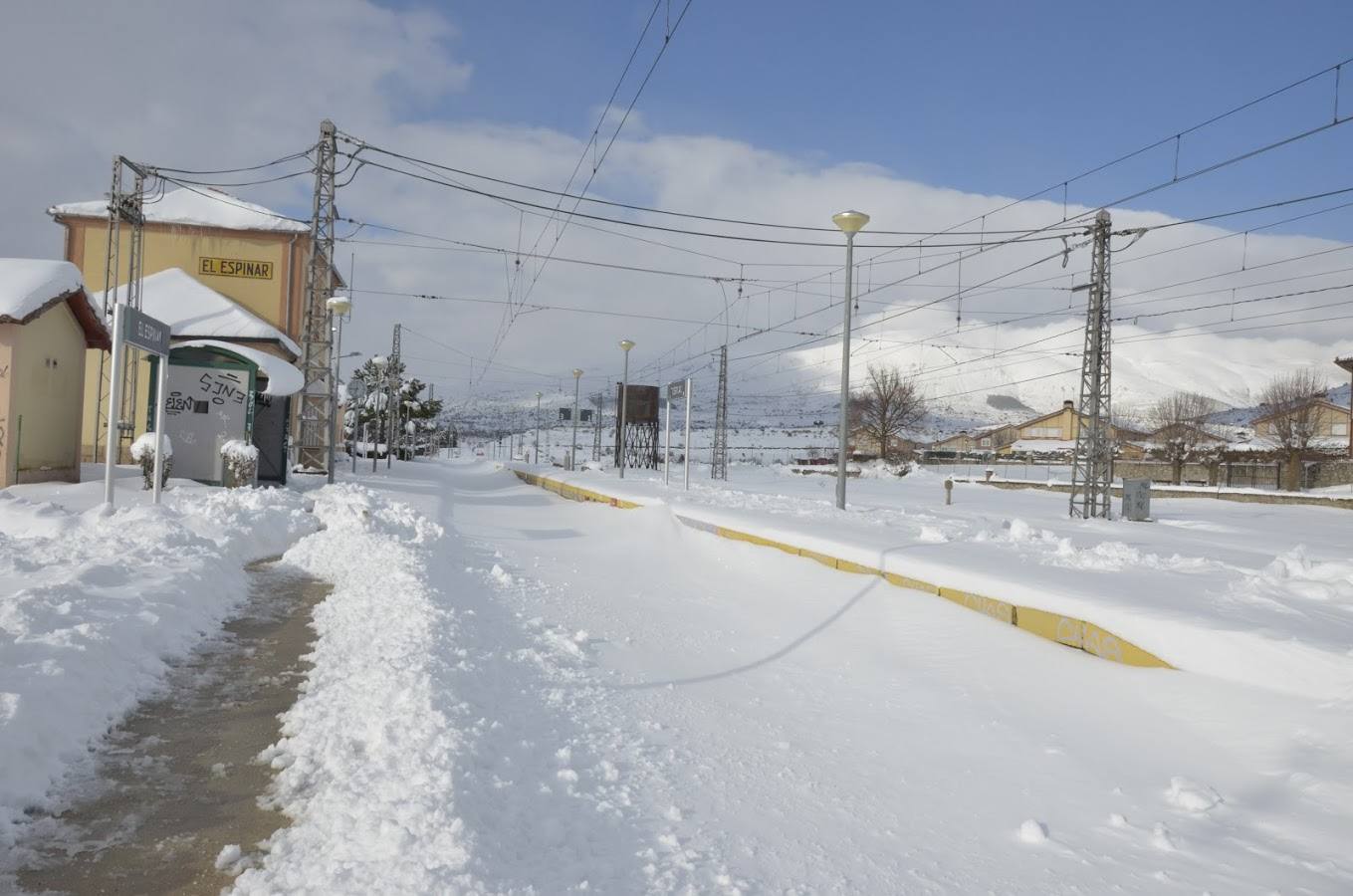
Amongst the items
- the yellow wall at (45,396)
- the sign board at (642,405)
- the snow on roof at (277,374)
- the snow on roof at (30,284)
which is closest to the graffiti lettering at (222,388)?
the snow on roof at (277,374)

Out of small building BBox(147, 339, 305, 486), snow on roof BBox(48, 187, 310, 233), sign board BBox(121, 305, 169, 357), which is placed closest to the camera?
sign board BBox(121, 305, 169, 357)

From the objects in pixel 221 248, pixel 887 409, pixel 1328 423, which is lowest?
pixel 887 409

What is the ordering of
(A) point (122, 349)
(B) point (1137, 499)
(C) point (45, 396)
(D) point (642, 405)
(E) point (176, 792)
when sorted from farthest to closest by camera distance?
1. (D) point (642, 405)
2. (B) point (1137, 499)
3. (C) point (45, 396)
4. (A) point (122, 349)
5. (E) point (176, 792)

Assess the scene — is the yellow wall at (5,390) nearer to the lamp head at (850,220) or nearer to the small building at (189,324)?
the small building at (189,324)

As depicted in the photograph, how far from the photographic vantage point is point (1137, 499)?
1012 inches

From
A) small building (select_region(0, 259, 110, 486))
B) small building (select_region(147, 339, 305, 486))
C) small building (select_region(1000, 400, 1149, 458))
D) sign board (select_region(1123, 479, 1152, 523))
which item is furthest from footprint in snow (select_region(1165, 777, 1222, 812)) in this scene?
→ small building (select_region(1000, 400, 1149, 458))

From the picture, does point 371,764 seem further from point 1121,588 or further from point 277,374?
point 277,374

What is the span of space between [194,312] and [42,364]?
14890 mm

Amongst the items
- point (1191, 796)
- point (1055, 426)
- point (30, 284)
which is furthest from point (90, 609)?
point (1055, 426)

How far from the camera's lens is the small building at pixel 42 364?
14844 mm

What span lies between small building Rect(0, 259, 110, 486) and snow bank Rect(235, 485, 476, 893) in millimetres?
11408

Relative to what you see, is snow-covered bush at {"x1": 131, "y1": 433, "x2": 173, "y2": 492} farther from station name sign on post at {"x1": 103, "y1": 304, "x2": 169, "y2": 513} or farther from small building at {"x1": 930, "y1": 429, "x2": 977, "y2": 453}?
small building at {"x1": 930, "y1": 429, "x2": 977, "y2": 453}

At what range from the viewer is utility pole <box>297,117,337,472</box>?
2089 centimetres

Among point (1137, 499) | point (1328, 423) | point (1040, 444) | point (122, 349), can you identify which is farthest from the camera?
point (1040, 444)
